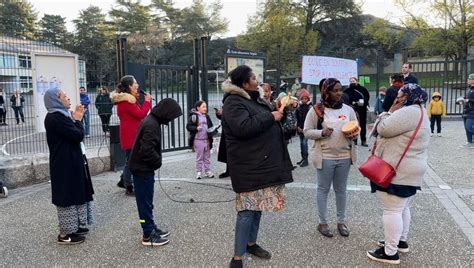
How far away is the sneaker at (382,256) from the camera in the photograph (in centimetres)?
362

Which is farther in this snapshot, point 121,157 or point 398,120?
point 121,157

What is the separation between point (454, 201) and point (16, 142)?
8257 millimetres

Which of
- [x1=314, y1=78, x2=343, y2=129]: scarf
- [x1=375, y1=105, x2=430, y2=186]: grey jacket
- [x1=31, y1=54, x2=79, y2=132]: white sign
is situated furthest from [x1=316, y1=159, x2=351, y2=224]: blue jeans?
[x1=31, y1=54, x2=79, y2=132]: white sign

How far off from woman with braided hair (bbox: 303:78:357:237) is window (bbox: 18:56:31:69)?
4.98m

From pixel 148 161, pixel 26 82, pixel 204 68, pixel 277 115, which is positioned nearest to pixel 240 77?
pixel 277 115

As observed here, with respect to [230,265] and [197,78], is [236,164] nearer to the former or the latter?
[230,265]

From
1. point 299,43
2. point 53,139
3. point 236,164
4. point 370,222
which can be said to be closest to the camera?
point 236,164

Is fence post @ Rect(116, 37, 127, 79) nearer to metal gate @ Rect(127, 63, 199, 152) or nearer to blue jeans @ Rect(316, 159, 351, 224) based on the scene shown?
metal gate @ Rect(127, 63, 199, 152)

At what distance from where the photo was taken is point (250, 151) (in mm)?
3332

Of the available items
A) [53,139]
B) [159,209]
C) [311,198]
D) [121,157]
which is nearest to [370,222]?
[311,198]

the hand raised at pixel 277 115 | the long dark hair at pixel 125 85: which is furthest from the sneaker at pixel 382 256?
the long dark hair at pixel 125 85

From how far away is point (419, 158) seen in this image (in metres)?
3.47

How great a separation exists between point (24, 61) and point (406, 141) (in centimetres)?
605

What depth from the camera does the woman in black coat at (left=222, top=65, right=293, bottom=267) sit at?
Answer: 328cm
